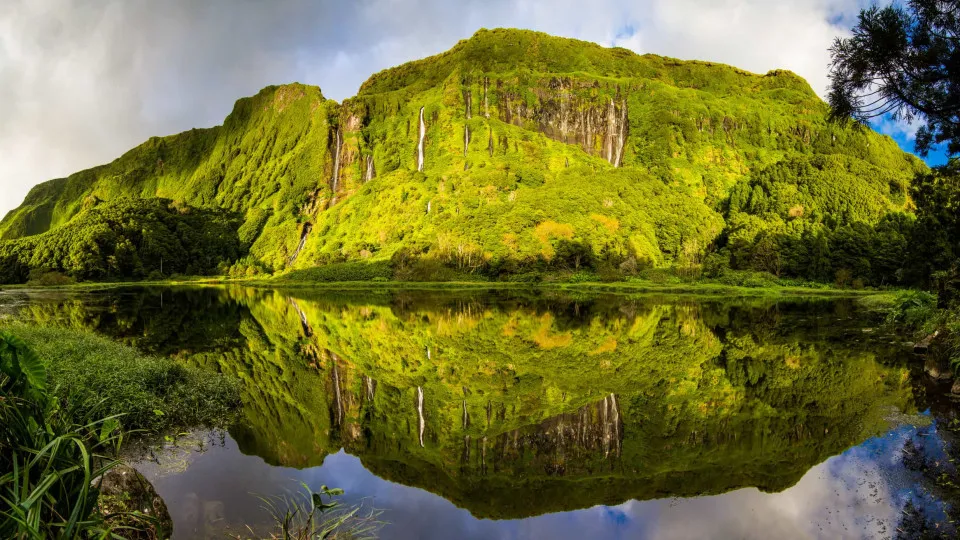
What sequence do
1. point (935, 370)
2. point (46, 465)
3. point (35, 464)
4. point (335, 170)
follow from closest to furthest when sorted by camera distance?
point (46, 465) < point (35, 464) < point (935, 370) < point (335, 170)

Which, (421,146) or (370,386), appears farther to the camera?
(421,146)

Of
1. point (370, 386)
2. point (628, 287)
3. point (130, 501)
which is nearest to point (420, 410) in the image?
point (370, 386)

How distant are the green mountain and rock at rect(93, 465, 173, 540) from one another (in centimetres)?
8713

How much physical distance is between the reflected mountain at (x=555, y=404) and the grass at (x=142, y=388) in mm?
812

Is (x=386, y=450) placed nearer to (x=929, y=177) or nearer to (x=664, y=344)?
(x=664, y=344)

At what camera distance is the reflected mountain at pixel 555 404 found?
8769 mm

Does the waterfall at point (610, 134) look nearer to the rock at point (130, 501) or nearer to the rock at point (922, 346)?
the rock at point (922, 346)

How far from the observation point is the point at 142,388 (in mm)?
11109

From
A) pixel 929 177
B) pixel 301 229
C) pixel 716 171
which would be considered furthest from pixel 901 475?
pixel 716 171

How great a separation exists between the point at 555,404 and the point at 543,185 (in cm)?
10463

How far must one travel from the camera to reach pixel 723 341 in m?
23.0

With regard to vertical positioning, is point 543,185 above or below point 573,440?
above

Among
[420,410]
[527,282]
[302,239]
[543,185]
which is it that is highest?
[543,185]

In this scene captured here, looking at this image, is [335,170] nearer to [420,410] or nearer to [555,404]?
[420,410]
